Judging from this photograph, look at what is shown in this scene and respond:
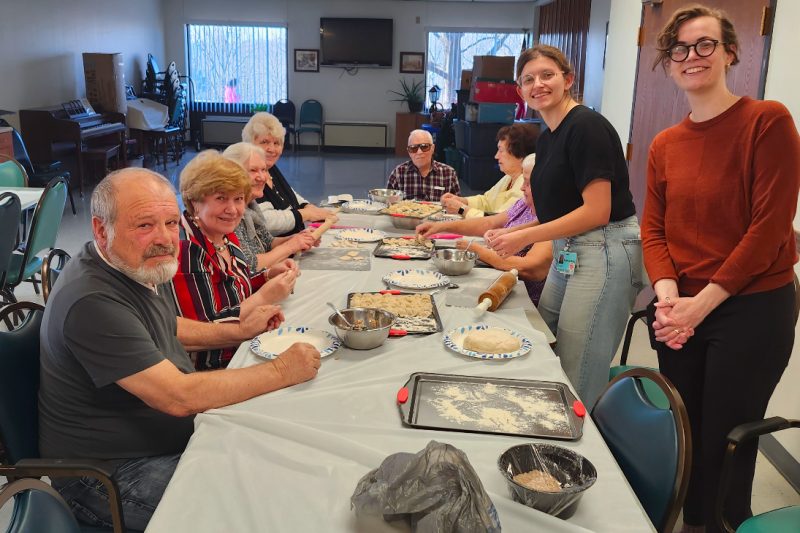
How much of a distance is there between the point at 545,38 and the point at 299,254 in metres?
9.19

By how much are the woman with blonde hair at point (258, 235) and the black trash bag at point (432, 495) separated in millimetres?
1422

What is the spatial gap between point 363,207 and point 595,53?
4972mm

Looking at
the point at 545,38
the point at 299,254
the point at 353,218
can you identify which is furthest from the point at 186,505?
the point at 545,38

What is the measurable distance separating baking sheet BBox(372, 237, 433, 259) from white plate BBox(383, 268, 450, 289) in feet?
0.92

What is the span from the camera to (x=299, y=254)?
2.81 metres

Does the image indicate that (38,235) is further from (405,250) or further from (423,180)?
(423,180)

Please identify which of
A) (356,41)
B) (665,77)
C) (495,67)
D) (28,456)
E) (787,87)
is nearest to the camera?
(28,456)

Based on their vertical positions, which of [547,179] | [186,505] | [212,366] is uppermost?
[547,179]

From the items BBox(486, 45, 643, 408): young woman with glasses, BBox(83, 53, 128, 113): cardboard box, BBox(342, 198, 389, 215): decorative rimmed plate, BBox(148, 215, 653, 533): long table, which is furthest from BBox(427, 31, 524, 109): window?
BBox(148, 215, 653, 533): long table

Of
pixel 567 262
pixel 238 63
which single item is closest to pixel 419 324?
pixel 567 262

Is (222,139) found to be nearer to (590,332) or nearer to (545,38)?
(545,38)

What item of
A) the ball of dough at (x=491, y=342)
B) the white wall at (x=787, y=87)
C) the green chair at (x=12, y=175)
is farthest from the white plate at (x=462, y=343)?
the green chair at (x=12, y=175)

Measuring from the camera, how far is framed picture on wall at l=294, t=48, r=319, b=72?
12586 millimetres

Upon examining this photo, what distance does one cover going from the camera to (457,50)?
12773 millimetres
